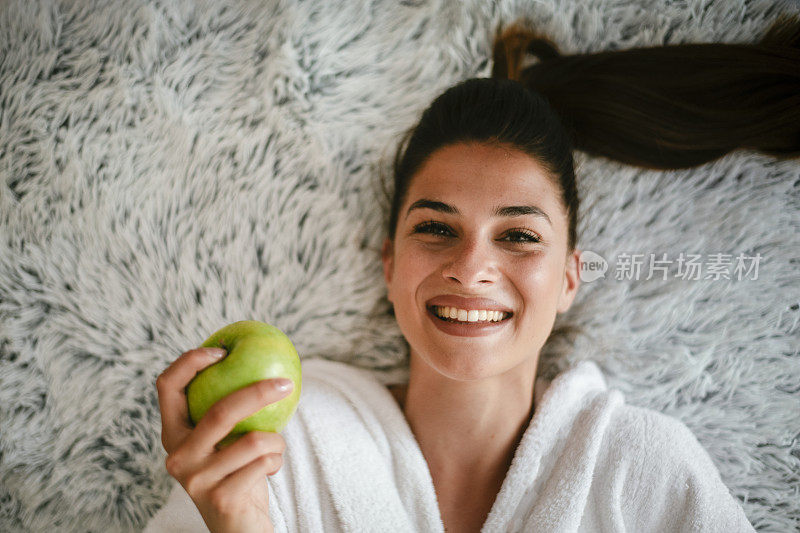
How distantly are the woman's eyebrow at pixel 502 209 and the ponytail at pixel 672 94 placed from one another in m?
0.31

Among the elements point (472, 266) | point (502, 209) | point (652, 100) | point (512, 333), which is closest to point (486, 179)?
point (502, 209)

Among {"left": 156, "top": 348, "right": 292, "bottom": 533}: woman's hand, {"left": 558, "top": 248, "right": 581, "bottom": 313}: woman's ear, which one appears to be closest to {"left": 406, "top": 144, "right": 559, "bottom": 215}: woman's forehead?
{"left": 558, "top": 248, "right": 581, "bottom": 313}: woman's ear

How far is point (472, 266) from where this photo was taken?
91 centimetres

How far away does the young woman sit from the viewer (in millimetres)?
942

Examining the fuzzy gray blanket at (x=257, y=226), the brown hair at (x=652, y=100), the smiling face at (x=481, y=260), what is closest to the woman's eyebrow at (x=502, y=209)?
the smiling face at (x=481, y=260)

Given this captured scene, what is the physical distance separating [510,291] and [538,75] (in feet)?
1.78

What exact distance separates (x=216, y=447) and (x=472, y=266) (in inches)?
20.1

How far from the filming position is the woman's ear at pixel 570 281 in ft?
3.57

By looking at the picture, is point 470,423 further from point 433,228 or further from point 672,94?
point 672,94

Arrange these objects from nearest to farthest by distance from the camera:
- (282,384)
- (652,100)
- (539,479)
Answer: (282,384) → (539,479) → (652,100)

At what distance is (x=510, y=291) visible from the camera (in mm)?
934

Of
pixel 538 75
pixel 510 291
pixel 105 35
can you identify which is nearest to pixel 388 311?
pixel 510 291

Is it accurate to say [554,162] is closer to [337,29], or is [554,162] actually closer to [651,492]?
[337,29]

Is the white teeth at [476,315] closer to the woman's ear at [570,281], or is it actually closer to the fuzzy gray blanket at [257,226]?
the woman's ear at [570,281]
